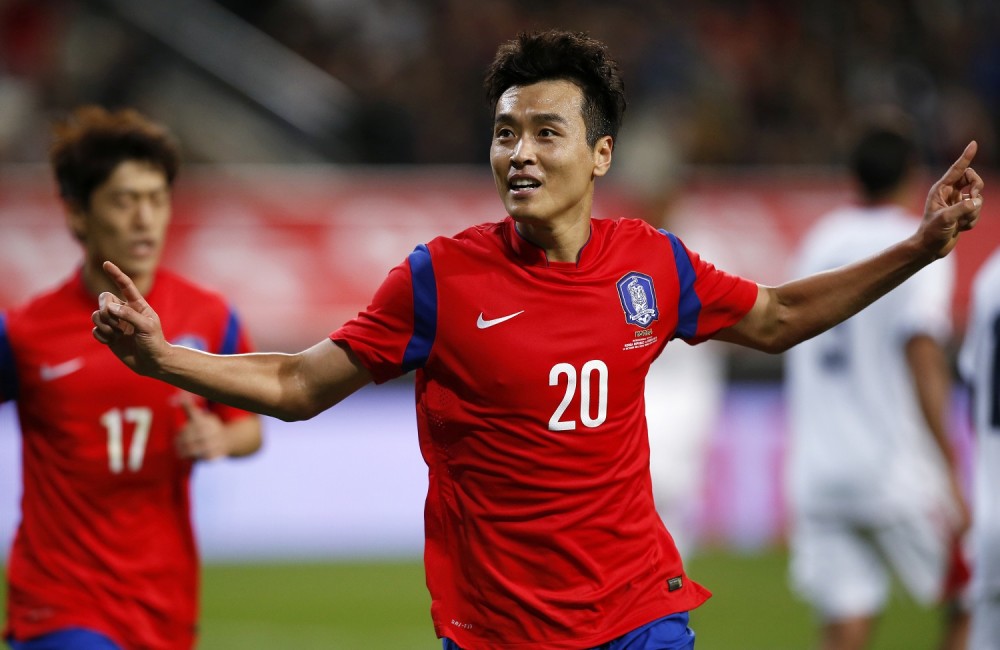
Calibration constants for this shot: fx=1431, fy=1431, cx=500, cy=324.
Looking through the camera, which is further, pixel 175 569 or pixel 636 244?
pixel 175 569

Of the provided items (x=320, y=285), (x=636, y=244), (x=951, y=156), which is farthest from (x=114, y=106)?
(x=636, y=244)

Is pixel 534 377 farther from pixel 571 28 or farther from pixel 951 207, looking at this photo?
pixel 571 28

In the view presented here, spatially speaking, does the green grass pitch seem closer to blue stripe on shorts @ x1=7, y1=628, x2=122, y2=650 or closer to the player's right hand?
blue stripe on shorts @ x1=7, y1=628, x2=122, y2=650

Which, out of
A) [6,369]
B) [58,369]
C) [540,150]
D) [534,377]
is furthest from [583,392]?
[6,369]

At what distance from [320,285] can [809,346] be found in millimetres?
6245

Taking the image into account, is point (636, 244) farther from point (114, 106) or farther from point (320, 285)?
point (114, 106)

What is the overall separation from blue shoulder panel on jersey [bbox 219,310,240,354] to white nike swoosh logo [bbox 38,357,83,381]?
50 centimetres

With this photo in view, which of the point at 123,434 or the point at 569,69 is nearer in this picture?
the point at 569,69

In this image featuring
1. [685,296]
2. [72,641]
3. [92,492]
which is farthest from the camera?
[92,492]

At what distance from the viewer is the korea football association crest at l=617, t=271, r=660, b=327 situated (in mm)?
3900

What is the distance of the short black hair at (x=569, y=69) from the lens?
3838 millimetres

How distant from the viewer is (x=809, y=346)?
22.4ft

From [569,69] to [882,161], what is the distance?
3279 millimetres

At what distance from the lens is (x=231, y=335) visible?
16.6ft
